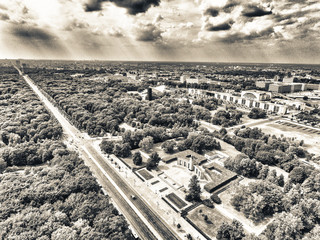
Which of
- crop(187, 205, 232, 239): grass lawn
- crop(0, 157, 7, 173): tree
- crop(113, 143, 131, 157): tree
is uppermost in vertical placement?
A: crop(0, 157, 7, 173): tree

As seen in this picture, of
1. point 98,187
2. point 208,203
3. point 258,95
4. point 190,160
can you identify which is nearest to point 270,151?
point 190,160

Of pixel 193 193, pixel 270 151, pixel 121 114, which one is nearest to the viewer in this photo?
pixel 193 193

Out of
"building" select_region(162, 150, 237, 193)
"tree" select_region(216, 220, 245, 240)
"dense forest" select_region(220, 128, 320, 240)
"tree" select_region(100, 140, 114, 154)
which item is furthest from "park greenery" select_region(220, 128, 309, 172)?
"tree" select_region(100, 140, 114, 154)

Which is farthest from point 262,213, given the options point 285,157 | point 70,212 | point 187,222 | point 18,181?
point 18,181

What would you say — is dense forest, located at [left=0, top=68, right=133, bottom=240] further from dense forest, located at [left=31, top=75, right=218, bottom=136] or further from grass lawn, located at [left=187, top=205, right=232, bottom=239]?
dense forest, located at [left=31, top=75, right=218, bottom=136]

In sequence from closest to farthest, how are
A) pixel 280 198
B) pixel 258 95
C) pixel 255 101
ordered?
pixel 280 198 < pixel 255 101 < pixel 258 95

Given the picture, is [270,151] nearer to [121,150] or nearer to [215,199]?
[215,199]

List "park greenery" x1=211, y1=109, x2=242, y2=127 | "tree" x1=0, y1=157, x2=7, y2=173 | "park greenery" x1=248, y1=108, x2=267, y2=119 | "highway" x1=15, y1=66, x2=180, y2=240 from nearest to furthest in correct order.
A: "highway" x1=15, y1=66, x2=180, y2=240 → "tree" x1=0, y1=157, x2=7, y2=173 → "park greenery" x1=211, y1=109, x2=242, y2=127 → "park greenery" x1=248, y1=108, x2=267, y2=119
